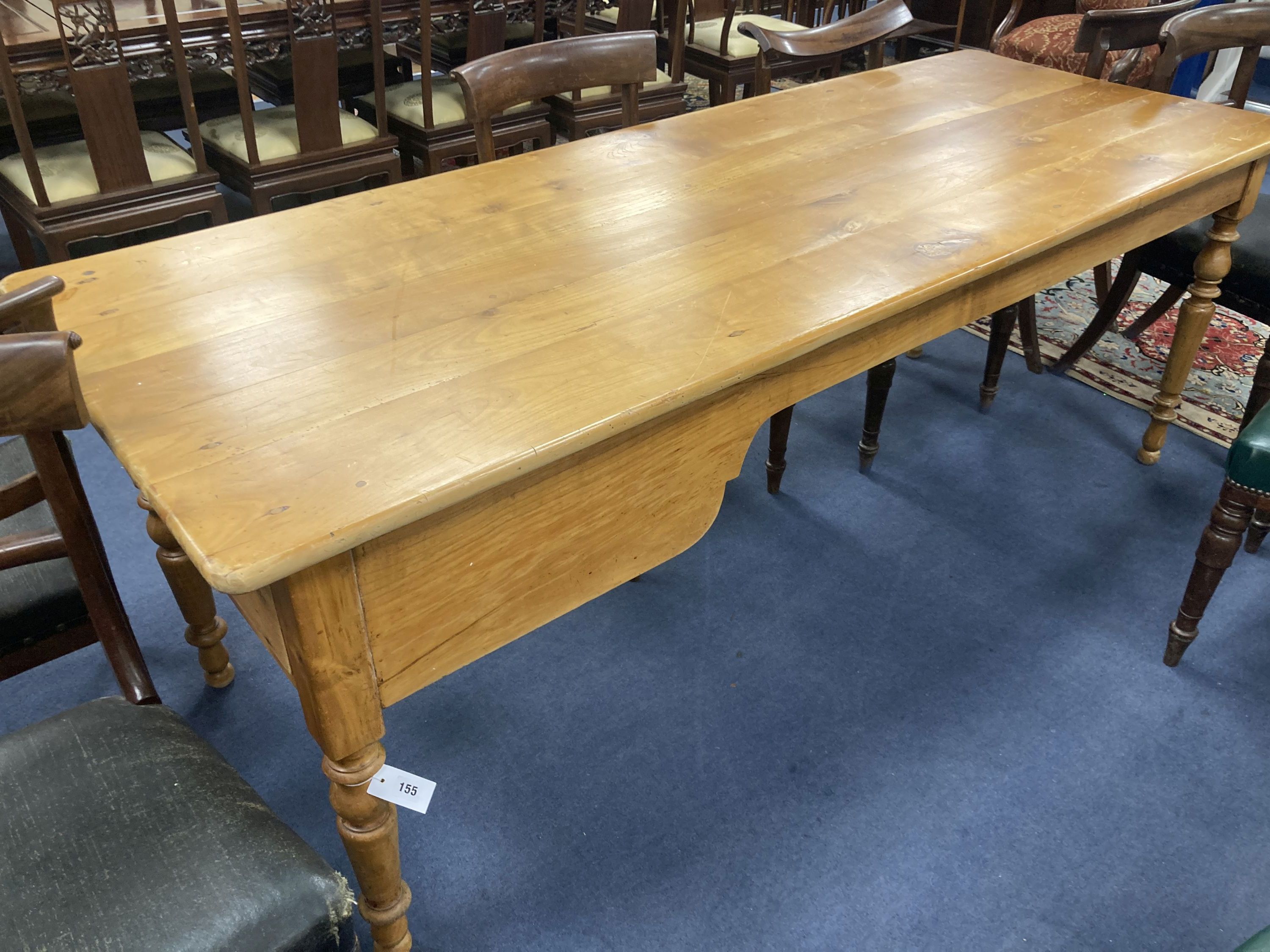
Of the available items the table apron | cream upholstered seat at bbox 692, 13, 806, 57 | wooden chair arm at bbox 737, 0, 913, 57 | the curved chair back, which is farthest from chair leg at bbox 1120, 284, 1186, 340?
cream upholstered seat at bbox 692, 13, 806, 57

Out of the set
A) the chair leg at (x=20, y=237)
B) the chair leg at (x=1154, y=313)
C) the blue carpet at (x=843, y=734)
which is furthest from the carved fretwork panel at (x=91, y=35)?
the chair leg at (x=1154, y=313)

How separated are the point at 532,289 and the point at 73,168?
70.6 inches

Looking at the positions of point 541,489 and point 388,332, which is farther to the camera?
point 388,332

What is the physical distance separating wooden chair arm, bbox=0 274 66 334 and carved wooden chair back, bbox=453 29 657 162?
2.62 feet

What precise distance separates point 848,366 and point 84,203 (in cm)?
198

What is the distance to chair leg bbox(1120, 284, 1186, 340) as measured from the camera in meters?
2.29

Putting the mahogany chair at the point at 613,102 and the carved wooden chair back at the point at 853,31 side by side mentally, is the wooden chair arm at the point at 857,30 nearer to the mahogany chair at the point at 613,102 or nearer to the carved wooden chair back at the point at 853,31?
the carved wooden chair back at the point at 853,31

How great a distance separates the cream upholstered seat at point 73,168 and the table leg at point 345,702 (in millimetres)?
1906

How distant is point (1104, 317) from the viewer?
2363 millimetres

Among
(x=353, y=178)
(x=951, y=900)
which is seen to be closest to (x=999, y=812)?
(x=951, y=900)

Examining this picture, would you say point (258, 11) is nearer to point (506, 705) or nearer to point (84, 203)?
point (84, 203)

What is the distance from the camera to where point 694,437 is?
1069mm

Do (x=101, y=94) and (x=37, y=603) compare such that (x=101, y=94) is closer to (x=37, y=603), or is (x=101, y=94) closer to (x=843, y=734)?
(x=37, y=603)

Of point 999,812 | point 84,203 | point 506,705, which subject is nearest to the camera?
point 999,812
